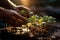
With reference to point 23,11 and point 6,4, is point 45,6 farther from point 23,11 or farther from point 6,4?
point 6,4

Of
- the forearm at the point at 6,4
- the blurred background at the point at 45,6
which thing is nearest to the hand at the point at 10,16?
the forearm at the point at 6,4

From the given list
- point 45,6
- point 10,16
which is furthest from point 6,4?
point 45,6

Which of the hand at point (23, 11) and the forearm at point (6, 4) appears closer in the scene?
the forearm at point (6, 4)

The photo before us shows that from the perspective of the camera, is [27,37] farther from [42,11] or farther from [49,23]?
[42,11]

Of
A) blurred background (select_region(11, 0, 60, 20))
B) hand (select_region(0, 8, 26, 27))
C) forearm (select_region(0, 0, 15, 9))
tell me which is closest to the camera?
hand (select_region(0, 8, 26, 27))

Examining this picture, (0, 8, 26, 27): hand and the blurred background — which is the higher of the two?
the blurred background

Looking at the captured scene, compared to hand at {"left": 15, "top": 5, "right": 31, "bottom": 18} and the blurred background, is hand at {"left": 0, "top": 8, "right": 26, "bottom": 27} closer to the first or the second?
hand at {"left": 15, "top": 5, "right": 31, "bottom": 18}

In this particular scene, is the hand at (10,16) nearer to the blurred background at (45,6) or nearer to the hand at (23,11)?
the hand at (23,11)

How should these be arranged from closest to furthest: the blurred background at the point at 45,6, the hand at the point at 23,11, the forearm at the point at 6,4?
the forearm at the point at 6,4, the hand at the point at 23,11, the blurred background at the point at 45,6

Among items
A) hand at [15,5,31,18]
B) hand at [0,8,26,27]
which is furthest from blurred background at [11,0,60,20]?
hand at [0,8,26,27]

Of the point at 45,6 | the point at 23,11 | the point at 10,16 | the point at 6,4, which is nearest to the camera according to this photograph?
the point at 10,16

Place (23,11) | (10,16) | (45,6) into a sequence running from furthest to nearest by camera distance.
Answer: (45,6) → (23,11) → (10,16)

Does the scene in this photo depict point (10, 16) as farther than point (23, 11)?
No
